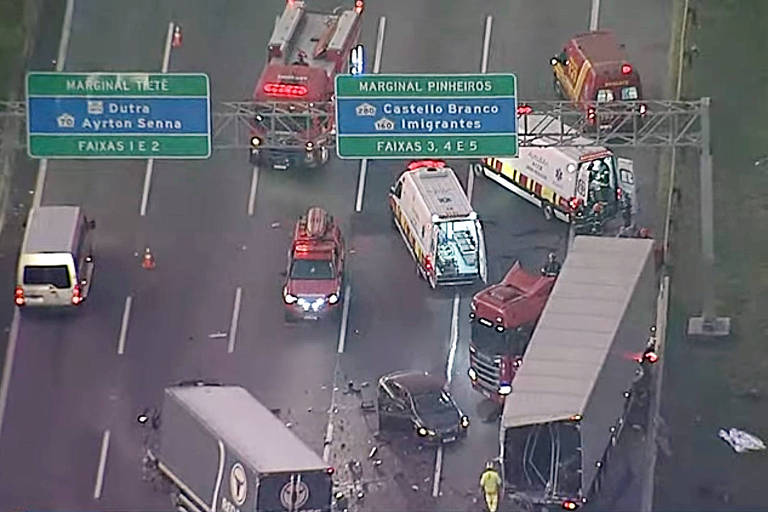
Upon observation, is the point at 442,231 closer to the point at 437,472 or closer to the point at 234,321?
the point at 234,321

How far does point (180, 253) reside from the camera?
5566 centimetres

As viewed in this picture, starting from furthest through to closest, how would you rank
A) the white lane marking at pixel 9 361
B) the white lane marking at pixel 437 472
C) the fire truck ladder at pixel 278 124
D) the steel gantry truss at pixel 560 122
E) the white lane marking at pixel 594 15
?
1. the white lane marking at pixel 594 15
2. the steel gantry truss at pixel 560 122
3. the fire truck ladder at pixel 278 124
4. the white lane marking at pixel 9 361
5. the white lane marking at pixel 437 472

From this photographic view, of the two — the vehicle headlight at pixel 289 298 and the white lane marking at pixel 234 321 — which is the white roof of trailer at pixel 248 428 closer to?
the white lane marking at pixel 234 321

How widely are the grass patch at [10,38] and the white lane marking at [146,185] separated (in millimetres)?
4486

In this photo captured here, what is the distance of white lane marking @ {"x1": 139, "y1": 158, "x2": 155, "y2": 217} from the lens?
57.1 m

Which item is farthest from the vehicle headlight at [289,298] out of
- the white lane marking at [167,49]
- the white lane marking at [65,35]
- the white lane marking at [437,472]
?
the white lane marking at [65,35]

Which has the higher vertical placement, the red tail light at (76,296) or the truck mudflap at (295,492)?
the red tail light at (76,296)

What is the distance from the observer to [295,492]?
146 ft

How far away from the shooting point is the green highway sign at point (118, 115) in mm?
49625

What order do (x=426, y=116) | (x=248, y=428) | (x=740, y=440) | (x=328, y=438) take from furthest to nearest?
(x=426, y=116) → (x=328, y=438) → (x=740, y=440) → (x=248, y=428)

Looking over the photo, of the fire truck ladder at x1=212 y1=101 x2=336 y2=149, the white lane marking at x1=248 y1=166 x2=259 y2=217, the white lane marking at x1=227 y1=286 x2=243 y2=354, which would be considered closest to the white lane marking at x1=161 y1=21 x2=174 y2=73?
the fire truck ladder at x1=212 y1=101 x2=336 y2=149

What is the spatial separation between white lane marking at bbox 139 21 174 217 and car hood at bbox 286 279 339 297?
5562 mm

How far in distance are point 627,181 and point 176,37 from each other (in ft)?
43.1

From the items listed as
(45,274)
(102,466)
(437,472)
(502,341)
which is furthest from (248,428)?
(45,274)
